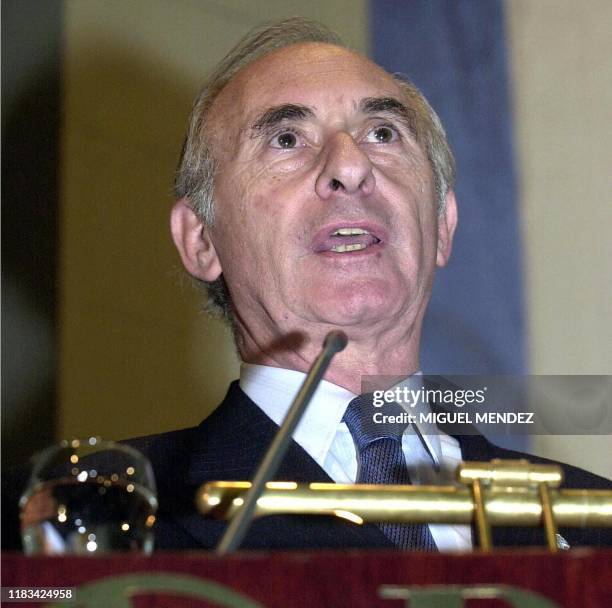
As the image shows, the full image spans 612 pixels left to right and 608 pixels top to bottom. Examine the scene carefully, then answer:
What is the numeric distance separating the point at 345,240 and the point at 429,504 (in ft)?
2.36

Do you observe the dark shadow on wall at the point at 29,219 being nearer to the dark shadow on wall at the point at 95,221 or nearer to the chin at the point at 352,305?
the dark shadow on wall at the point at 95,221

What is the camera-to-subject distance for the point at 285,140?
5.51 ft

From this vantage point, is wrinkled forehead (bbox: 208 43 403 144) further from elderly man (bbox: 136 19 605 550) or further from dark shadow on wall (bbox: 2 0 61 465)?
dark shadow on wall (bbox: 2 0 61 465)

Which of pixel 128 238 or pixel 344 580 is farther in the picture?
pixel 128 238

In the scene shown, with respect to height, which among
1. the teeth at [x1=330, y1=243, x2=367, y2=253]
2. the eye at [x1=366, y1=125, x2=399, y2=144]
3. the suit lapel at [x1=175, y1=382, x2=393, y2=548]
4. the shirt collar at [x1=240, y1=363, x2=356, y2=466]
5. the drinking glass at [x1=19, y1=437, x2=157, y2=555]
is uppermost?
the eye at [x1=366, y1=125, x2=399, y2=144]

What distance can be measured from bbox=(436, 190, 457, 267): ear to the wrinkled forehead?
0.18 metres

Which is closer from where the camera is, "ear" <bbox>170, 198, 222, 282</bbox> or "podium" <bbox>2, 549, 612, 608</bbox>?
"podium" <bbox>2, 549, 612, 608</bbox>

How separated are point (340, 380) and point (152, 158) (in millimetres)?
792

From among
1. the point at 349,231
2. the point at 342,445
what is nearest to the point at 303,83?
the point at 349,231

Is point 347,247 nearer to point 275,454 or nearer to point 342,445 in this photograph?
point 342,445

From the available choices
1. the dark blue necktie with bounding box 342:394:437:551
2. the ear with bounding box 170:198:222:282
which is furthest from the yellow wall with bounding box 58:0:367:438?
the dark blue necktie with bounding box 342:394:437:551

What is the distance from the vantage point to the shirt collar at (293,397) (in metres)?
1.52

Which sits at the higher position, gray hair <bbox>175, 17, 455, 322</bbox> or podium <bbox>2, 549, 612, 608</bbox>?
gray hair <bbox>175, 17, 455, 322</bbox>

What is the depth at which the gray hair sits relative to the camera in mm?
1778
